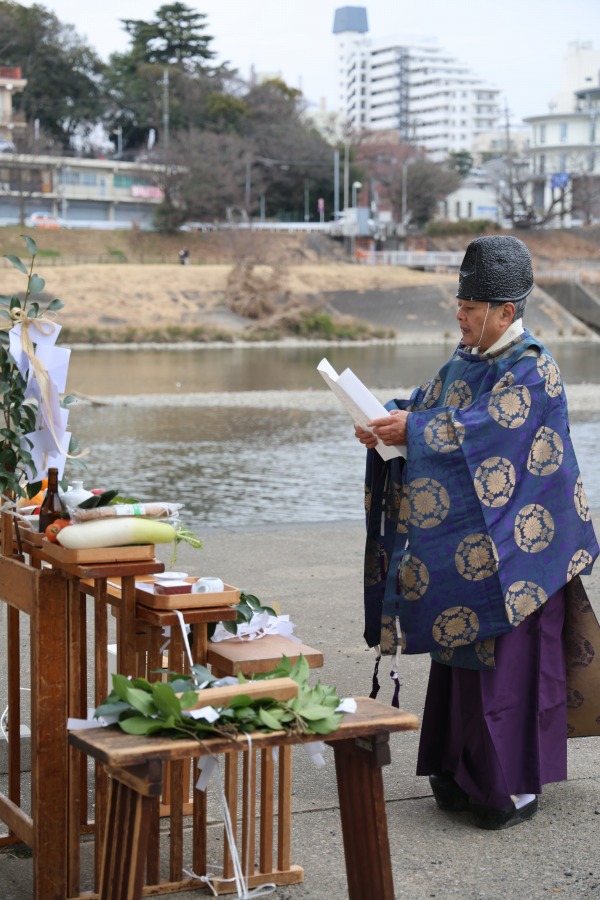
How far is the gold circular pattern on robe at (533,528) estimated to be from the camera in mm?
3863

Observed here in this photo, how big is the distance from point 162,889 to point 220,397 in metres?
22.4

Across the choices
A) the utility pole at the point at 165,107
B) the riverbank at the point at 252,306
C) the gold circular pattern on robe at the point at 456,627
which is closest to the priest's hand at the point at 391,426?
the gold circular pattern on robe at the point at 456,627

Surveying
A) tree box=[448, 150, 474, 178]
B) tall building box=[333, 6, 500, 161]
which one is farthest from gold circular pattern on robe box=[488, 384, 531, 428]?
tall building box=[333, 6, 500, 161]

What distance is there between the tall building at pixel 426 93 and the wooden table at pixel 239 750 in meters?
164

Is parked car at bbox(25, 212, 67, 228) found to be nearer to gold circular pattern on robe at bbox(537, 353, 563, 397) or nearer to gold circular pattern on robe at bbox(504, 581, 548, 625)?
gold circular pattern on robe at bbox(537, 353, 563, 397)

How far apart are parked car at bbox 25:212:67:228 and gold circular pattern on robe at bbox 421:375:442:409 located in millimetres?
67708

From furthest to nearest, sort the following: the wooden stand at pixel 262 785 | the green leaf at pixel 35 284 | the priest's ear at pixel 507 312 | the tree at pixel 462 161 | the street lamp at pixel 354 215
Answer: the tree at pixel 462 161, the street lamp at pixel 354 215, the priest's ear at pixel 507 312, the green leaf at pixel 35 284, the wooden stand at pixel 262 785

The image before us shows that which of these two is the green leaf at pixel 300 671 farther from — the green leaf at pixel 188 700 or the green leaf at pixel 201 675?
the green leaf at pixel 188 700

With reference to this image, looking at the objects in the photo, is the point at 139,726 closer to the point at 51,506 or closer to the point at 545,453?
the point at 51,506

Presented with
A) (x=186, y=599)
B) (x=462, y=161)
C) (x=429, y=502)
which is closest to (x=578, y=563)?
(x=429, y=502)

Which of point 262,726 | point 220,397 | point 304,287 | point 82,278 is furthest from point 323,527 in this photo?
point 304,287

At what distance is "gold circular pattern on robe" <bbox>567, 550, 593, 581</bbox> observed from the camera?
3.93 metres

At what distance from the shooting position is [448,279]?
206 feet

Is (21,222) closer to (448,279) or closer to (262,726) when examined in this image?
(448,279)
